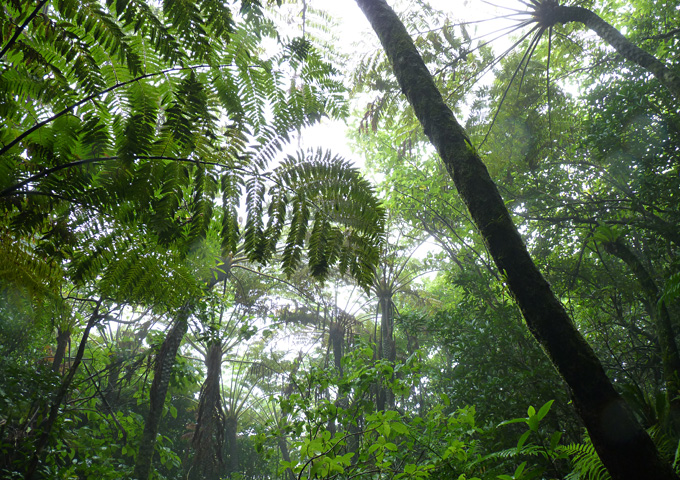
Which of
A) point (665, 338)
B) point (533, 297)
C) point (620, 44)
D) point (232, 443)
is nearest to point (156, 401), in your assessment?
point (533, 297)

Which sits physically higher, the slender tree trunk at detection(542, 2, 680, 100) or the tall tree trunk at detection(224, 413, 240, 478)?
the slender tree trunk at detection(542, 2, 680, 100)

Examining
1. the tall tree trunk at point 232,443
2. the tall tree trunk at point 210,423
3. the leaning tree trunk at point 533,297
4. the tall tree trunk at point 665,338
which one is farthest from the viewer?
the tall tree trunk at point 232,443

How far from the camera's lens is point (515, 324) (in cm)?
413

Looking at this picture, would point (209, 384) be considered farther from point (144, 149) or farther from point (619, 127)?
point (619, 127)

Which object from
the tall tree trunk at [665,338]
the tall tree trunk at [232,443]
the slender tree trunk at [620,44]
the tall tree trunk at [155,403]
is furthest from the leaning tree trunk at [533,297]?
the tall tree trunk at [232,443]

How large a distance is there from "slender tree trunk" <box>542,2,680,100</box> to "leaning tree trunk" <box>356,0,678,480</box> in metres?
2.45

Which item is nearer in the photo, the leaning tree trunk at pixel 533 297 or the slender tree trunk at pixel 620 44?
the leaning tree trunk at pixel 533 297

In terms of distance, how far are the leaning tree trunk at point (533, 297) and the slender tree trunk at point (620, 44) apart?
2.45m

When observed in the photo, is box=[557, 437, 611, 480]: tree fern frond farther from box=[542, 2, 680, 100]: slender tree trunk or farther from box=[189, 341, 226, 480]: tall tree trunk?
box=[189, 341, 226, 480]: tall tree trunk

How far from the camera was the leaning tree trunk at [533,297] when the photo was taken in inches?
43.3

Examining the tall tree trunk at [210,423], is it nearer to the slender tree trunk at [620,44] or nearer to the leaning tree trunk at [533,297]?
the leaning tree trunk at [533,297]

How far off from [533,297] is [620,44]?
336 centimetres

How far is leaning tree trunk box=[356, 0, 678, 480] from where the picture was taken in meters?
1.10

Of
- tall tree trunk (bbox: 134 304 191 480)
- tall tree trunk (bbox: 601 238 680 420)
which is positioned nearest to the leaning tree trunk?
tall tree trunk (bbox: 601 238 680 420)
